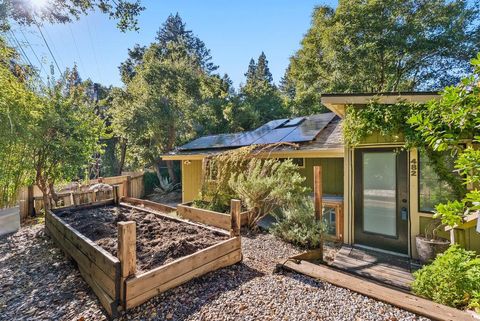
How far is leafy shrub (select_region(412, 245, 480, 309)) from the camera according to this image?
2706 millimetres

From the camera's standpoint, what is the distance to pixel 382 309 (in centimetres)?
268

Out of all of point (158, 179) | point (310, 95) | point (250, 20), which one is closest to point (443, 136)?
point (250, 20)

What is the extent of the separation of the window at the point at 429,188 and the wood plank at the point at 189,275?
3.65 meters

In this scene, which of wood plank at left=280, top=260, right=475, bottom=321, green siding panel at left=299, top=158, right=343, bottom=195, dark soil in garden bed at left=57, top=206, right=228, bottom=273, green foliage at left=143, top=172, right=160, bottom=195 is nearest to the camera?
wood plank at left=280, top=260, right=475, bottom=321

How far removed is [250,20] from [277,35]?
9.77 feet

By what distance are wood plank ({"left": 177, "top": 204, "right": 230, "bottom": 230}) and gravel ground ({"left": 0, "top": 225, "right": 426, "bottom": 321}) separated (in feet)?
4.90

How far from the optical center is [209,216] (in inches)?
228

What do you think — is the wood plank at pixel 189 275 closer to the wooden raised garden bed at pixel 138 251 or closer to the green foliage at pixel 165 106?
the wooden raised garden bed at pixel 138 251

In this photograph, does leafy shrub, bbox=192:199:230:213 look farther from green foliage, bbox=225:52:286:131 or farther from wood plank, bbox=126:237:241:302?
green foliage, bbox=225:52:286:131

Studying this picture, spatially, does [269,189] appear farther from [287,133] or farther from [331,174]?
[287,133]

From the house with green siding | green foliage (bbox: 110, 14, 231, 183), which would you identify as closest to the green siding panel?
the house with green siding

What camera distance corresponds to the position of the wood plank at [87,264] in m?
2.73

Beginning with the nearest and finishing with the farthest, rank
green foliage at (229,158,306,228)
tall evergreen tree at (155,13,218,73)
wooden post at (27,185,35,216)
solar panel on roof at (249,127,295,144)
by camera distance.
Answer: green foliage at (229,158,306,228), wooden post at (27,185,35,216), solar panel on roof at (249,127,295,144), tall evergreen tree at (155,13,218,73)

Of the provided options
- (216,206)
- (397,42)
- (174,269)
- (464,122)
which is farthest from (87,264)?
(397,42)
